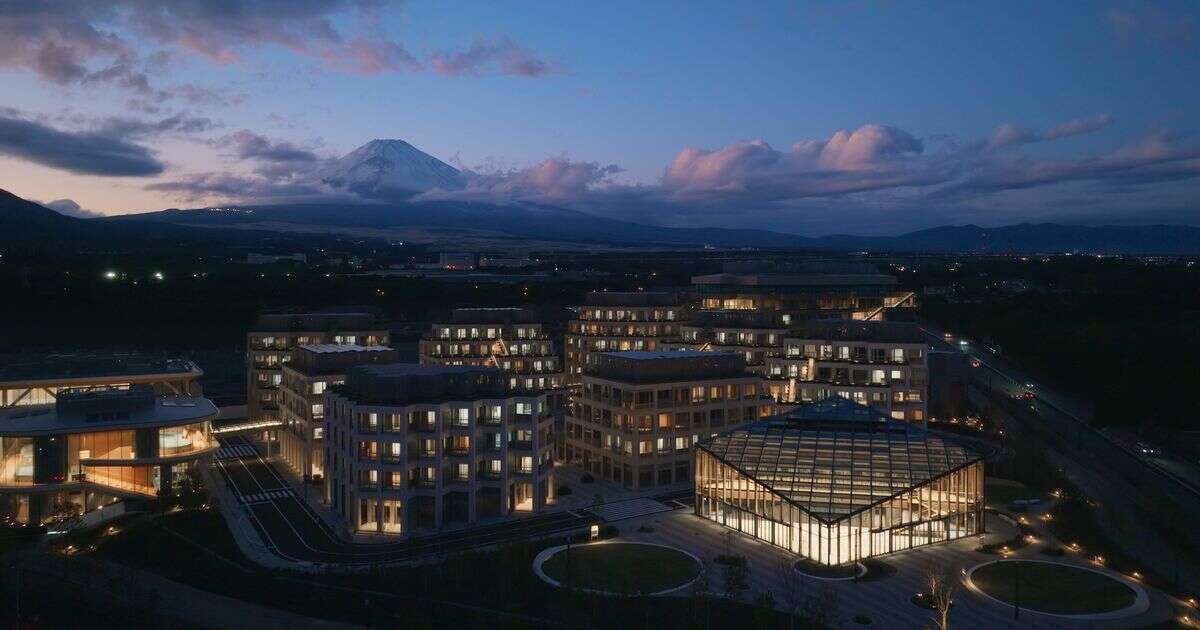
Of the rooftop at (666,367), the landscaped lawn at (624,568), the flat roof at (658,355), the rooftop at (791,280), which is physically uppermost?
the rooftop at (791,280)

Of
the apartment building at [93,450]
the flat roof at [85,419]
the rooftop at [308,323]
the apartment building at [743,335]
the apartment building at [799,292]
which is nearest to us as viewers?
the apartment building at [93,450]

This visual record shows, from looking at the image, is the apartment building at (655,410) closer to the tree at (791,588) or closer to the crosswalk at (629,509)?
the crosswalk at (629,509)

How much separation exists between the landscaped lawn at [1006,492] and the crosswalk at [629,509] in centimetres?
2003

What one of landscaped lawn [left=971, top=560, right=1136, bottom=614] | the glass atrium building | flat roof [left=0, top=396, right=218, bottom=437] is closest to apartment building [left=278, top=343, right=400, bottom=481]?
flat roof [left=0, top=396, right=218, bottom=437]

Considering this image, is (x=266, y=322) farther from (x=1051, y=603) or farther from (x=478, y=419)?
(x=1051, y=603)

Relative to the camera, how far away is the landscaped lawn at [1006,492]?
178 ft

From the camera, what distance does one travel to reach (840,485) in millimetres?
45281

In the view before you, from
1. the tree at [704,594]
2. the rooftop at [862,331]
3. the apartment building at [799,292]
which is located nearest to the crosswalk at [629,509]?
the tree at [704,594]

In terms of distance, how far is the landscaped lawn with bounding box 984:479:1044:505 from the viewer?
178 ft

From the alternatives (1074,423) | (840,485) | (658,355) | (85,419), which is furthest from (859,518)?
(1074,423)

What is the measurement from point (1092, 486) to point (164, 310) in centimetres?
12903

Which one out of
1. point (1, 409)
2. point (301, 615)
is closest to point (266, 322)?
point (1, 409)

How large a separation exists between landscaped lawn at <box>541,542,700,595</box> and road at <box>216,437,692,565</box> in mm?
4081

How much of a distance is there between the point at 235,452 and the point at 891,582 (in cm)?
5428
